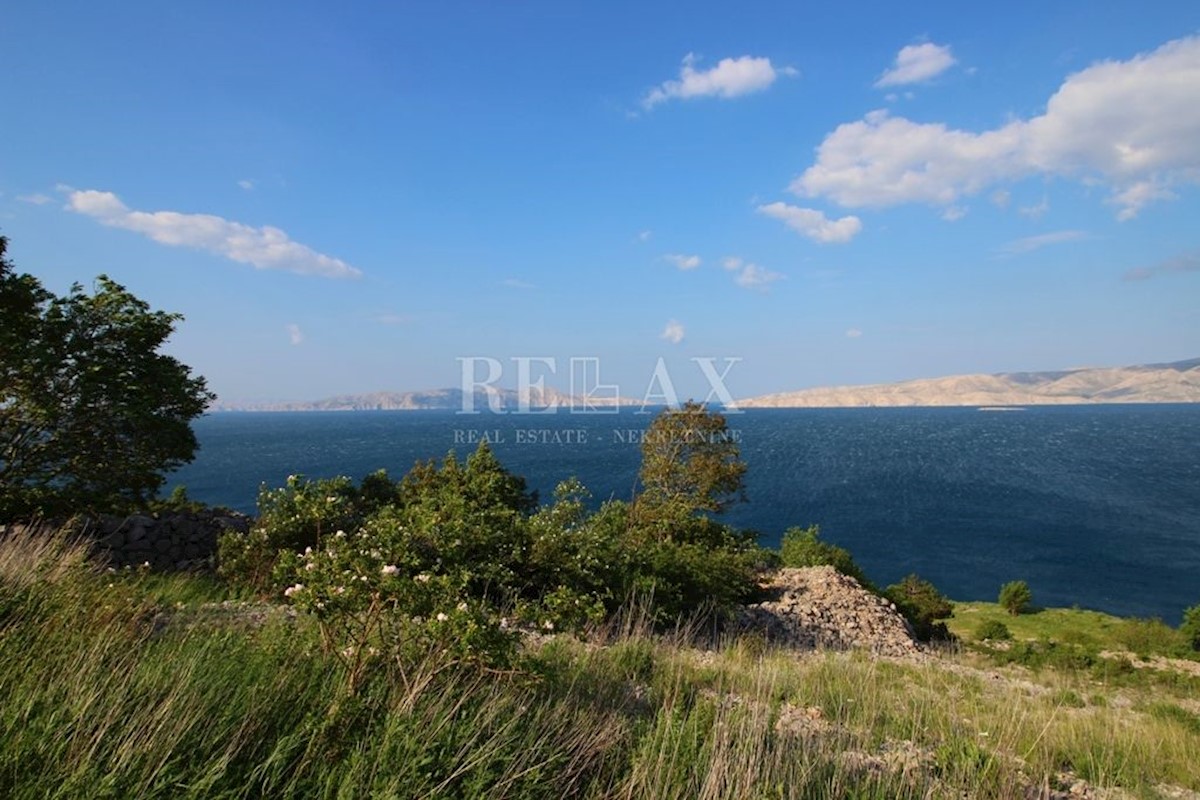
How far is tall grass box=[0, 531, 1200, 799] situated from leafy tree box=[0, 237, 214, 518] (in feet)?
43.2

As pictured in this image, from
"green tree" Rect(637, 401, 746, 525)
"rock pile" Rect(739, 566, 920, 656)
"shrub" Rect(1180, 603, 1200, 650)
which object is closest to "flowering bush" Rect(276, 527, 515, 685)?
"rock pile" Rect(739, 566, 920, 656)

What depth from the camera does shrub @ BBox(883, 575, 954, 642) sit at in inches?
950

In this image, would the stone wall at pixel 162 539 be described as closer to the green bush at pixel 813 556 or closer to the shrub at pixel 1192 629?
the green bush at pixel 813 556

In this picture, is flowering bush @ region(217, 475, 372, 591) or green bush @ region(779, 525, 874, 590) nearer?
flowering bush @ region(217, 475, 372, 591)

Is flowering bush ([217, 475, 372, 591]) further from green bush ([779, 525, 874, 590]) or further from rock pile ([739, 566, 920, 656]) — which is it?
green bush ([779, 525, 874, 590])

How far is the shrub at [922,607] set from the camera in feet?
79.2

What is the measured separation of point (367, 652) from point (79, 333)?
57.4ft

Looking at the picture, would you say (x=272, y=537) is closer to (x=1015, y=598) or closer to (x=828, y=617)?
(x=828, y=617)

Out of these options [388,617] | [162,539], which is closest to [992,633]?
[388,617]

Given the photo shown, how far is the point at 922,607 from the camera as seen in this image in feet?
97.5

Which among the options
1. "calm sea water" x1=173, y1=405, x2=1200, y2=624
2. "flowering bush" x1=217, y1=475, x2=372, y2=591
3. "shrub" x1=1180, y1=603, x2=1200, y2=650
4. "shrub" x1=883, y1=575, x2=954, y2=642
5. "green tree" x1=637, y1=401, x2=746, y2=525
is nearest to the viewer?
"flowering bush" x1=217, y1=475, x2=372, y2=591

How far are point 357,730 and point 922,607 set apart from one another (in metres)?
32.6

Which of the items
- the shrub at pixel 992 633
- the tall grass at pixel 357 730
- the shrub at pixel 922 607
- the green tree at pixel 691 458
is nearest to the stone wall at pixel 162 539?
the tall grass at pixel 357 730

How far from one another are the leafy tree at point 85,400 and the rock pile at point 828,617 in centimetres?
1659
